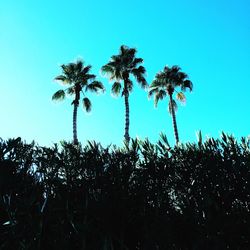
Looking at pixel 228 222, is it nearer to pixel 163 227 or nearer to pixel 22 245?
pixel 163 227

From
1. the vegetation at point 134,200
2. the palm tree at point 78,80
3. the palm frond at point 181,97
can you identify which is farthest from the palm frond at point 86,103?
the vegetation at point 134,200

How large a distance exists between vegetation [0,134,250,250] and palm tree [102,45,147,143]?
1508 centimetres

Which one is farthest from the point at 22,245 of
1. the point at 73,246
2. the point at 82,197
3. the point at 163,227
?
the point at 163,227

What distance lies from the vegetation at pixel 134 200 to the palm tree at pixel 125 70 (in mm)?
15084

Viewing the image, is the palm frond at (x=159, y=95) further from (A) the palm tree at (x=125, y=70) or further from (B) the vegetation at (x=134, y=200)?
(B) the vegetation at (x=134, y=200)

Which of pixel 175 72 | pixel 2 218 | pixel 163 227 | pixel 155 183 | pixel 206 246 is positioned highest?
pixel 175 72

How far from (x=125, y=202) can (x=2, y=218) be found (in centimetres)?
352

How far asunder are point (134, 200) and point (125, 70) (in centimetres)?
1744

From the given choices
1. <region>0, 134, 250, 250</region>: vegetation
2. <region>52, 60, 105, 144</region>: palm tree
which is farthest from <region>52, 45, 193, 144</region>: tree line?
<region>0, 134, 250, 250</region>: vegetation

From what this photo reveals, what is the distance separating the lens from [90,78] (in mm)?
24422

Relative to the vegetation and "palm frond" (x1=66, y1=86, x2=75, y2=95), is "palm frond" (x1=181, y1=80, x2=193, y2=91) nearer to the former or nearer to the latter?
"palm frond" (x1=66, y1=86, x2=75, y2=95)

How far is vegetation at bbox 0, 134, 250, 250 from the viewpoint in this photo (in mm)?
6605

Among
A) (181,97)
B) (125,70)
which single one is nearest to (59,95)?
(125,70)

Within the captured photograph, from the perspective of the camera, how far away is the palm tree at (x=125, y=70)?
23719mm
